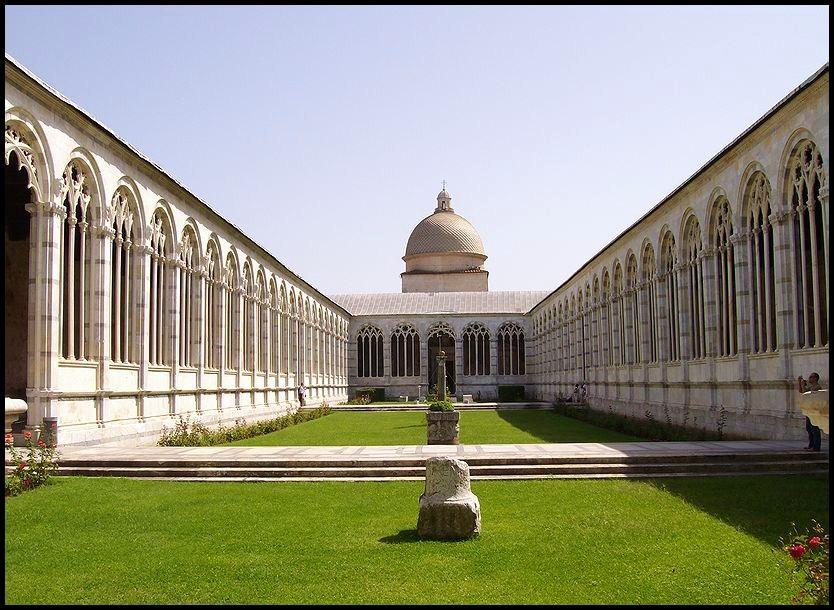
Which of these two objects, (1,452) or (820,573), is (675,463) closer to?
(820,573)

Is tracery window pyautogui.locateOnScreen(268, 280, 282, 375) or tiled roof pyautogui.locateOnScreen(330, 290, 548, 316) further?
tiled roof pyautogui.locateOnScreen(330, 290, 548, 316)

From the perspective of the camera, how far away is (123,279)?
2339cm

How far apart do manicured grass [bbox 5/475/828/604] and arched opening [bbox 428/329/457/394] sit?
4936 centimetres

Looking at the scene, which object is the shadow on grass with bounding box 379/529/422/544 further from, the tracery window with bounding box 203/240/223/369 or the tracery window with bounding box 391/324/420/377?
the tracery window with bounding box 391/324/420/377

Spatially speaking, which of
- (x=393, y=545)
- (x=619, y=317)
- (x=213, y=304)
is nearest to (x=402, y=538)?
(x=393, y=545)

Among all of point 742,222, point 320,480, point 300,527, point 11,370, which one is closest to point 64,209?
point 11,370

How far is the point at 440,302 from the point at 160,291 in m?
41.3

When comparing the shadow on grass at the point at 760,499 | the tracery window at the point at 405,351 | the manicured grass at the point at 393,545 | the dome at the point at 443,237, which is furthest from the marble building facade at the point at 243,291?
the dome at the point at 443,237

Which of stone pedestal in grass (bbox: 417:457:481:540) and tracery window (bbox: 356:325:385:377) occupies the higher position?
tracery window (bbox: 356:325:385:377)

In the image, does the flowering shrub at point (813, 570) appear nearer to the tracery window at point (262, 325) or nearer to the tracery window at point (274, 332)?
the tracery window at point (262, 325)

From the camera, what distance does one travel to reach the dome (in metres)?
73.9

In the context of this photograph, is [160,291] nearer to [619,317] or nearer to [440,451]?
[440,451]

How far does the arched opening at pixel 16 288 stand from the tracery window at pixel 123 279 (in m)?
2.11

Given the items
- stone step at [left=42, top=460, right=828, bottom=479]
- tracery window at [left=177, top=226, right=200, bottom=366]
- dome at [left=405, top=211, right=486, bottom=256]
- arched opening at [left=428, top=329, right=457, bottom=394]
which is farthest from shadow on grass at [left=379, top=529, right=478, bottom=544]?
dome at [left=405, top=211, right=486, bottom=256]
